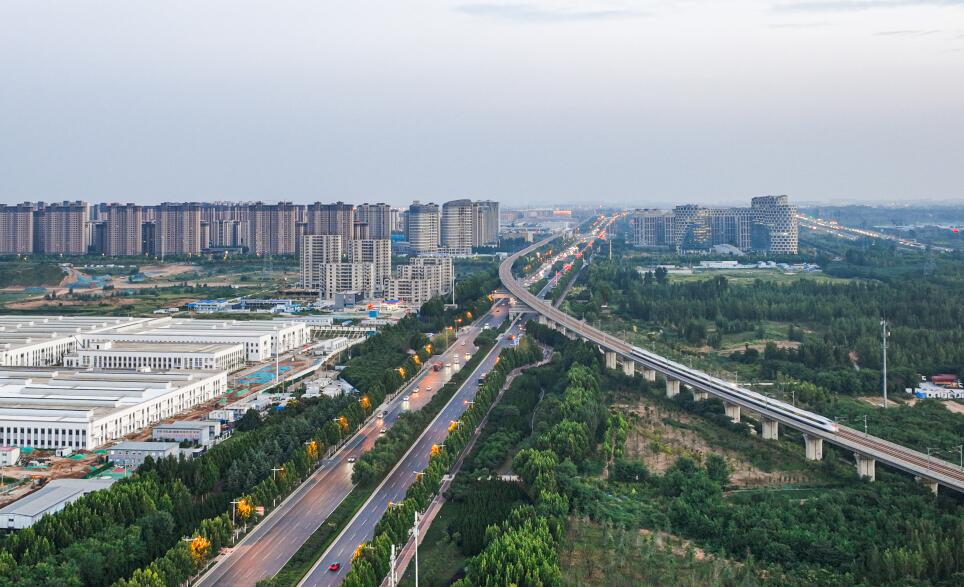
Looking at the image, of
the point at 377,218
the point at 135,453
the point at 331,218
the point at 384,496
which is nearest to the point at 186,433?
the point at 135,453

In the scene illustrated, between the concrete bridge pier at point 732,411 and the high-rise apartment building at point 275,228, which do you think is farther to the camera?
the high-rise apartment building at point 275,228

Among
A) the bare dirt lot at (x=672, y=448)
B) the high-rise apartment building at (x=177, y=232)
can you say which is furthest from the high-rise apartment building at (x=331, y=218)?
the bare dirt lot at (x=672, y=448)

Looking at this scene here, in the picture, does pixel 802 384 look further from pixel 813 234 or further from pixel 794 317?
pixel 813 234

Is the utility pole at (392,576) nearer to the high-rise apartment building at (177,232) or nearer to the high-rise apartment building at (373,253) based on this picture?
the high-rise apartment building at (373,253)

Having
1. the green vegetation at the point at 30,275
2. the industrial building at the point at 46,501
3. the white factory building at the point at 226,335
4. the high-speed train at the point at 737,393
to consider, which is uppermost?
the green vegetation at the point at 30,275

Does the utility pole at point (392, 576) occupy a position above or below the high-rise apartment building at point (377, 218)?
below

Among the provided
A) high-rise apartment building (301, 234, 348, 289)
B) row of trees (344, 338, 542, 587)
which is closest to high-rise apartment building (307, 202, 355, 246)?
high-rise apartment building (301, 234, 348, 289)

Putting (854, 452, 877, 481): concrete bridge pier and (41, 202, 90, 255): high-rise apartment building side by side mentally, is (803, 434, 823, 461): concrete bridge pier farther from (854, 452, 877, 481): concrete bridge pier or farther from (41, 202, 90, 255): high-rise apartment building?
(41, 202, 90, 255): high-rise apartment building

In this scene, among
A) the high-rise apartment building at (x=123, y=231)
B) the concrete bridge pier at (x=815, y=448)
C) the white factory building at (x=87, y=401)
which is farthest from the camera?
the high-rise apartment building at (x=123, y=231)

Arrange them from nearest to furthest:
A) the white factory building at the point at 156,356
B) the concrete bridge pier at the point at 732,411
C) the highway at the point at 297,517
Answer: the highway at the point at 297,517, the concrete bridge pier at the point at 732,411, the white factory building at the point at 156,356
